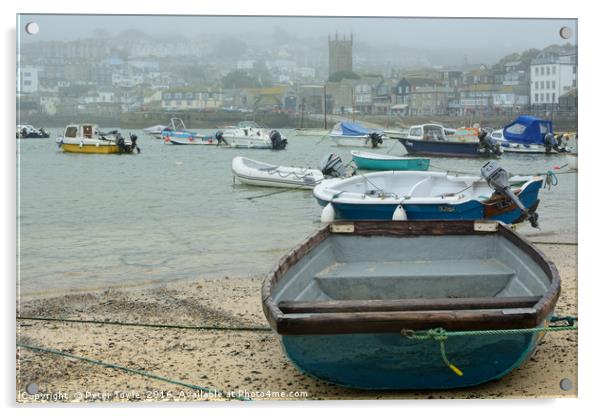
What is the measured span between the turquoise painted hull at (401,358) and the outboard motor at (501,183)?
2.89 metres

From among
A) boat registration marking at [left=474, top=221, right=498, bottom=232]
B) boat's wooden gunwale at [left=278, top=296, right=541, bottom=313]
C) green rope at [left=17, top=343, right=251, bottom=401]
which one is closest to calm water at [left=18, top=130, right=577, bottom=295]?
green rope at [left=17, top=343, right=251, bottom=401]

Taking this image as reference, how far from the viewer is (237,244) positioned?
7.55 m

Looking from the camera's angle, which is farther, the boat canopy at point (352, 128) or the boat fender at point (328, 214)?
the boat canopy at point (352, 128)

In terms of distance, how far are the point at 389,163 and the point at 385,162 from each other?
0.20 feet

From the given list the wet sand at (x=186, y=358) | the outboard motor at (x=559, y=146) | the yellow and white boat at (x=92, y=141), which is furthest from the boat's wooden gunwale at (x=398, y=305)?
the yellow and white boat at (x=92, y=141)

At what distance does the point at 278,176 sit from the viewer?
A: 37.9ft

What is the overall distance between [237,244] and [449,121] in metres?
2.08

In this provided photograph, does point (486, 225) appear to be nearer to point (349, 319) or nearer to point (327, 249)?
point (327, 249)

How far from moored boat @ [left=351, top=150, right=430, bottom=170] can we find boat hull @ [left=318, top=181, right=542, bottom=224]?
420 cm

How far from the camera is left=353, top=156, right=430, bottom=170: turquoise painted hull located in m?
11.7

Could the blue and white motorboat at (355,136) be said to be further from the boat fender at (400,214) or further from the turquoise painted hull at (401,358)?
the turquoise painted hull at (401,358)

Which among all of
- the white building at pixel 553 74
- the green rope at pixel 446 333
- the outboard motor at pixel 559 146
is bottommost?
the green rope at pixel 446 333

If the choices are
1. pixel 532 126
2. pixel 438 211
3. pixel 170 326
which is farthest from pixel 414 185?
pixel 170 326

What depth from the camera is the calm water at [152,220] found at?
497cm
